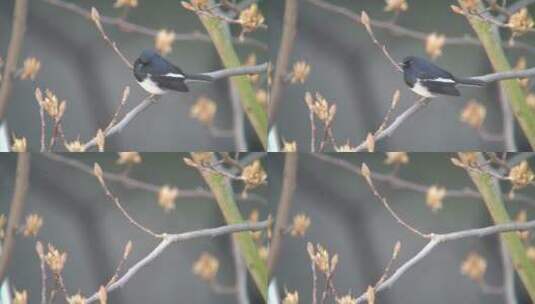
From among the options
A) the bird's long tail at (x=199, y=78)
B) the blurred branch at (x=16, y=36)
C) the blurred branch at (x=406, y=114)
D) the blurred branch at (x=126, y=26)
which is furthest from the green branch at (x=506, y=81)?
the blurred branch at (x=16, y=36)

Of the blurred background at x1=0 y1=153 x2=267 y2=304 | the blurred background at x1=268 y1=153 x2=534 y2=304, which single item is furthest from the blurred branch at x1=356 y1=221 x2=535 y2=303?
the blurred background at x1=0 y1=153 x2=267 y2=304

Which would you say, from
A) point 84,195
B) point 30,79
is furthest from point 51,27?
point 84,195

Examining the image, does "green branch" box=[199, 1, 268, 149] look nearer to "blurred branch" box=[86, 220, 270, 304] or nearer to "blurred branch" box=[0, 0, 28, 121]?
"blurred branch" box=[86, 220, 270, 304]

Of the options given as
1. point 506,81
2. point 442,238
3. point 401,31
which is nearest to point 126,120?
point 401,31

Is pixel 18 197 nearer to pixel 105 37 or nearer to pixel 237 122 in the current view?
pixel 105 37

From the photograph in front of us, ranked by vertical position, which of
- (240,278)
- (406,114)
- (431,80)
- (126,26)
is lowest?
(240,278)

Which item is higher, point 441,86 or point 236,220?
point 441,86

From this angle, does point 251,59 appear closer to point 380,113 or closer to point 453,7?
point 380,113
